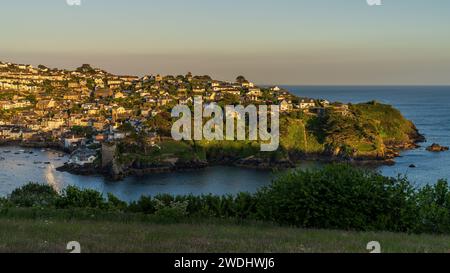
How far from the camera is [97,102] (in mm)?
92312

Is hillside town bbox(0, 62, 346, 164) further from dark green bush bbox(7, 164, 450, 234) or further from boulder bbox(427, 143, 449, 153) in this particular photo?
dark green bush bbox(7, 164, 450, 234)

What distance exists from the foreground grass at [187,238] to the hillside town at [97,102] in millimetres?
43614

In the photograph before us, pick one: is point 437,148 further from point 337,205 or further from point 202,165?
point 337,205

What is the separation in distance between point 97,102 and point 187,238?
8851 centimetres


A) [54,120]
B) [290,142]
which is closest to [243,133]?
[290,142]

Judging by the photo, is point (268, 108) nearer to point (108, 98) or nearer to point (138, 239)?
point (108, 98)

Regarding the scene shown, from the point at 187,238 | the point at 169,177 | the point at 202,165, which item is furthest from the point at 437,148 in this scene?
the point at 187,238

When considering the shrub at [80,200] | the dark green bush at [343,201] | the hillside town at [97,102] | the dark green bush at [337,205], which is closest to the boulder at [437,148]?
the hillside town at [97,102]

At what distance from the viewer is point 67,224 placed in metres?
8.06

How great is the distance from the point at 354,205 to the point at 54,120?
237 ft

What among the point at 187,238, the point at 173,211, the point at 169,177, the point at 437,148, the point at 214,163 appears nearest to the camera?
the point at 187,238

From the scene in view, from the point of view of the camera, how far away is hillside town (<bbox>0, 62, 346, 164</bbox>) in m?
65.9

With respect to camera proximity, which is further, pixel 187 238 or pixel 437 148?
pixel 437 148

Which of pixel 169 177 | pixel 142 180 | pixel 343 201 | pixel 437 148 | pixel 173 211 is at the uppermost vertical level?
pixel 343 201
